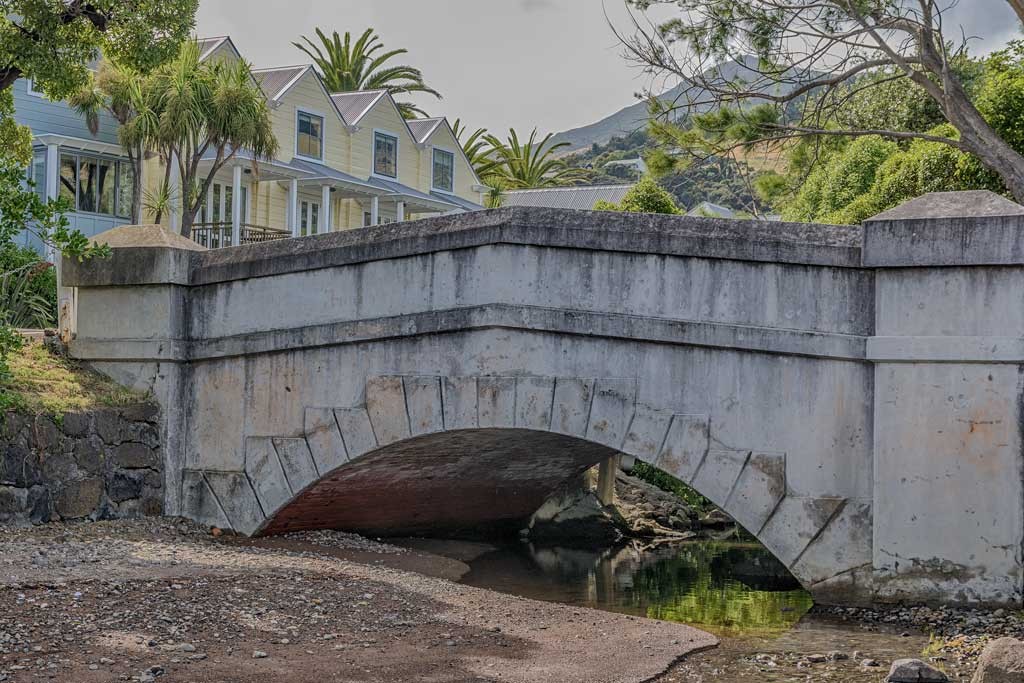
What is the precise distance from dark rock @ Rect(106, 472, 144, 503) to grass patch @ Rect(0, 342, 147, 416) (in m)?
0.64

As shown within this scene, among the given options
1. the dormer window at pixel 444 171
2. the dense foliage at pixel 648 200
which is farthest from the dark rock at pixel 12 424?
the dormer window at pixel 444 171

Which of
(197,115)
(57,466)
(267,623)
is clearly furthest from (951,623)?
(197,115)

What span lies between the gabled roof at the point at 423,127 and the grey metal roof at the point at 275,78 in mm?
4747

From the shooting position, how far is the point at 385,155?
29734 mm

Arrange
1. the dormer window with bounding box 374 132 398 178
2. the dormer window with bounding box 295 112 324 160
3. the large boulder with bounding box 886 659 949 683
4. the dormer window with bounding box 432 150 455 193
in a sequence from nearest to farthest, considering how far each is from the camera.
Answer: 1. the large boulder with bounding box 886 659 949 683
2. the dormer window with bounding box 295 112 324 160
3. the dormer window with bounding box 374 132 398 178
4. the dormer window with bounding box 432 150 455 193

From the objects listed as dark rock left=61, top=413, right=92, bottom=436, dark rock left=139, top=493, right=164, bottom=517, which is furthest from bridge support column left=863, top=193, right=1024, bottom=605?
dark rock left=61, top=413, right=92, bottom=436

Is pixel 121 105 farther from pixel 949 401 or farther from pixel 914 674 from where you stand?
pixel 914 674

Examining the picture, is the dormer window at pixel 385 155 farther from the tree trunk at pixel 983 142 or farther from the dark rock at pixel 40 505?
the dark rock at pixel 40 505

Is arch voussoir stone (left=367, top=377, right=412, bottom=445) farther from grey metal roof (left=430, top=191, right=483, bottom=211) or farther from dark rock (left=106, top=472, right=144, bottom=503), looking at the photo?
grey metal roof (left=430, top=191, right=483, bottom=211)

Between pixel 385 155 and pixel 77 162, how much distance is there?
28.2ft

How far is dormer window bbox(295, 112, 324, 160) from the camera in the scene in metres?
26.6

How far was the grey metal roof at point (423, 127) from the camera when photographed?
3116 centimetres

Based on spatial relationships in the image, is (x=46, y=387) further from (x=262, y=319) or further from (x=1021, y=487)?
(x=1021, y=487)

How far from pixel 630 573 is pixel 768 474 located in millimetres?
3796
